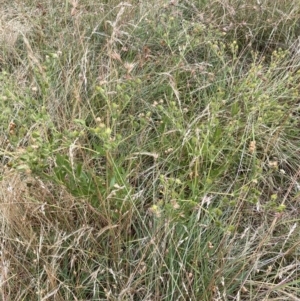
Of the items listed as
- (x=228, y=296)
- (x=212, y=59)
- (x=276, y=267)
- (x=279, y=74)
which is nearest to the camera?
(x=228, y=296)

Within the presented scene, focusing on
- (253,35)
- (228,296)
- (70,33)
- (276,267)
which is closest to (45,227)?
(228,296)

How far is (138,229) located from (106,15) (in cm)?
115

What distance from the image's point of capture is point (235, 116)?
157 centimetres

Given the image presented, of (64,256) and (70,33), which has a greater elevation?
(70,33)

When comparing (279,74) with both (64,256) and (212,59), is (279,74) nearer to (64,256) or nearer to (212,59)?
(212,59)

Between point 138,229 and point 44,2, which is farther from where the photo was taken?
point 44,2

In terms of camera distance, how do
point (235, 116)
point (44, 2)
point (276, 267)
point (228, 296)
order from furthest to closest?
1. point (44, 2)
2. point (235, 116)
3. point (276, 267)
4. point (228, 296)

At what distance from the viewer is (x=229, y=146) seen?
5.23 ft

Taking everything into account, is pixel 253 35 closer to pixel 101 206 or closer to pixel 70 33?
pixel 70 33

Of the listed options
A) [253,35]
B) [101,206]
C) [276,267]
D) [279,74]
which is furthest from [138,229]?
[253,35]

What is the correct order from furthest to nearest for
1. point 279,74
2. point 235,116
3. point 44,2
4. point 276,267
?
point 44,2
point 279,74
point 235,116
point 276,267

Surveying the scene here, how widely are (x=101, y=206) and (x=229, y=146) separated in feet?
1.75

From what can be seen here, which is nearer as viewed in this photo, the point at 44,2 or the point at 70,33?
the point at 70,33

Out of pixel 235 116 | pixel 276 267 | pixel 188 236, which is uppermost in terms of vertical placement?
pixel 235 116
